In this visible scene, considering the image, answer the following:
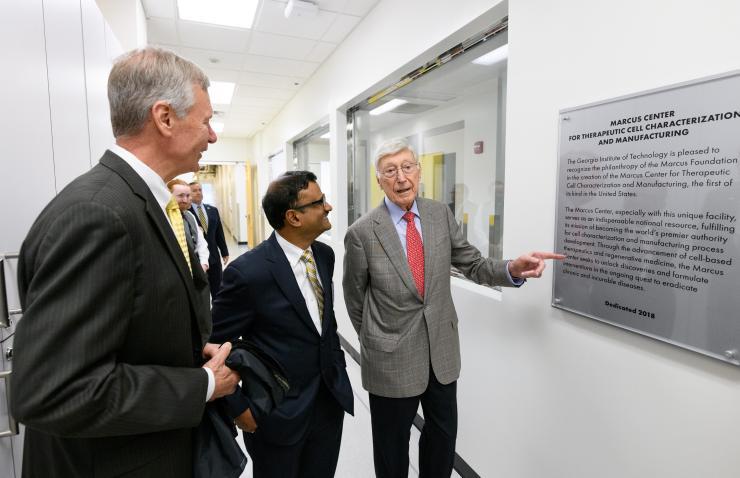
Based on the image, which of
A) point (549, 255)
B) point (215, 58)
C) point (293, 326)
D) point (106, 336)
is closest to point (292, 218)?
point (293, 326)

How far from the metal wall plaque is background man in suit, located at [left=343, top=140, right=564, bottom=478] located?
249 mm

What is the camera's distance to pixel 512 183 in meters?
1.81

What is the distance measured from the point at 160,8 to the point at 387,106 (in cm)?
202

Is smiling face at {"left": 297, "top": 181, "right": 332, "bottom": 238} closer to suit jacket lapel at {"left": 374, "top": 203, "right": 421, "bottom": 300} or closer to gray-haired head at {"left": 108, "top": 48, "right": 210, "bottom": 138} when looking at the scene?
suit jacket lapel at {"left": 374, "top": 203, "right": 421, "bottom": 300}

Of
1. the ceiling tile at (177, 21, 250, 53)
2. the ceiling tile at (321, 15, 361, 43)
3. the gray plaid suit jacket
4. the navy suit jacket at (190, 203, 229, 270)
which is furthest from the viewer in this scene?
the navy suit jacket at (190, 203, 229, 270)

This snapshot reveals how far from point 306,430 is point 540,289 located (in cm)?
109

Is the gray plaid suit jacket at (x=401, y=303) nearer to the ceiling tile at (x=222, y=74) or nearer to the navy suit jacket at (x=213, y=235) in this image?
the navy suit jacket at (x=213, y=235)

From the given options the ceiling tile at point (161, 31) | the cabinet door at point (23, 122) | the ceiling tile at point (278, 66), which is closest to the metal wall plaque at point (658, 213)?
the cabinet door at point (23, 122)

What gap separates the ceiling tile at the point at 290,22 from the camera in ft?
10.8

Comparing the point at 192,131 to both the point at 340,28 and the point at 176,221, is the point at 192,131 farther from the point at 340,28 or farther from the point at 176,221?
the point at 340,28

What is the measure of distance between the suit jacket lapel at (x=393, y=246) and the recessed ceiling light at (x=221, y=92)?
459 cm

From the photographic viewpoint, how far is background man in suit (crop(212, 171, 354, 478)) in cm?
132

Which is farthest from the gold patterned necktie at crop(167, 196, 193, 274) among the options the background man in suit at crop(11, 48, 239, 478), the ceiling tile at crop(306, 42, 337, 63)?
the ceiling tile at crop(306, 42, 337, 63)

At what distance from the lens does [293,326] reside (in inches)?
53.4
